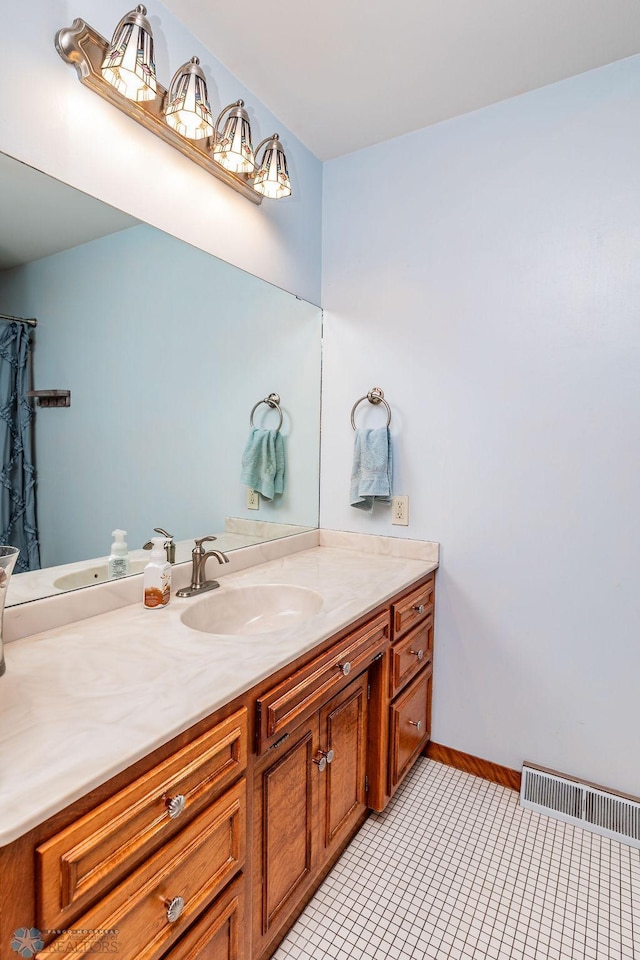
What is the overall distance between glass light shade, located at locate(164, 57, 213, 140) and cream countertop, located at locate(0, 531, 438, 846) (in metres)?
1.33

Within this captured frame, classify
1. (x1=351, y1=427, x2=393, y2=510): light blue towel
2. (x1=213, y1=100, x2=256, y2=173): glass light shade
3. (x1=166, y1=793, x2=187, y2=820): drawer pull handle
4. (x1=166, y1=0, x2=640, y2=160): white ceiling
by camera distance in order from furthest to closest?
(x1=351, y1=427, x2=393, y2=510): light blue towel → (x1=213, y1=100, x2=256, y2=173): glass light shade → (x1=166, y1=0, x2=640, y2=160): white ceiling → (x1=166, y1=793, x2=187, y2=820): drawer pull handle

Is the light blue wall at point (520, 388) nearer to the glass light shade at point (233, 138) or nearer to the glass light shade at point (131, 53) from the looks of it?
the glass light shade at point (233, 138)

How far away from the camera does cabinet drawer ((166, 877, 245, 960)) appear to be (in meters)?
0.84

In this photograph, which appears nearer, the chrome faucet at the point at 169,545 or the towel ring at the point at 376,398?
the chrome faucet at the point at 169,545

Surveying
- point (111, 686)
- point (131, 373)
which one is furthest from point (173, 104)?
point (111, 686)

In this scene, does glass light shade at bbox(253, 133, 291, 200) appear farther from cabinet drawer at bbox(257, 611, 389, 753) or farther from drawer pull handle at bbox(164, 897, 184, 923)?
drawer pull handle at bbox(164, 897, 184, 923)

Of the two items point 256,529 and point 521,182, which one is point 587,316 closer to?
point 521,182

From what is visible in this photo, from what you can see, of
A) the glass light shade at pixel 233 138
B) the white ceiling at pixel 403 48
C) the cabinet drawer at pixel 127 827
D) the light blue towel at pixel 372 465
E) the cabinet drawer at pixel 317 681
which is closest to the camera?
the cabinet drawer at pixel 127 827

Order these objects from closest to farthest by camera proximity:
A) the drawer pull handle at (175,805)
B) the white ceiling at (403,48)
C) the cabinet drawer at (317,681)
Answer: the drawer pull handle at (175,805), the cabinet drawer at (317,681), the white ceiling at (403,48)

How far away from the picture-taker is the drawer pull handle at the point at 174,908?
2.60 feet

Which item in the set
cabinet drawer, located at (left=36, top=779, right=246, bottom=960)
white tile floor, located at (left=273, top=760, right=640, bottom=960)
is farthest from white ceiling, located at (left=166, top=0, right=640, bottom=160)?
white tile floor, located at (left=273, top=760, right=640, bottom=960)

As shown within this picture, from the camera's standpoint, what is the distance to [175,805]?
786mm

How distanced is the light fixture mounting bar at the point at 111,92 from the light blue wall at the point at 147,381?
27 centimetres

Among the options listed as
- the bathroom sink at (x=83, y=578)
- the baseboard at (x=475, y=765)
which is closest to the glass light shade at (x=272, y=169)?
the bathroom sink at (x=83, y=578)
